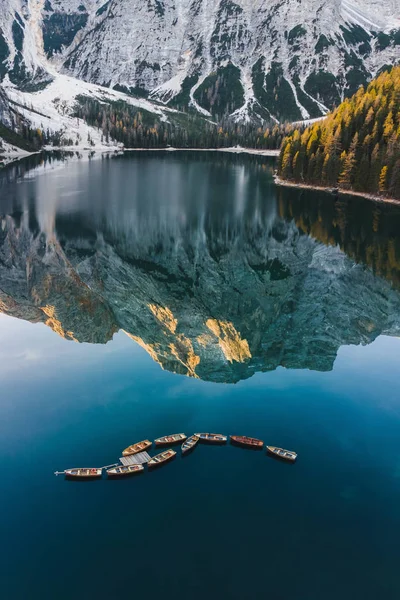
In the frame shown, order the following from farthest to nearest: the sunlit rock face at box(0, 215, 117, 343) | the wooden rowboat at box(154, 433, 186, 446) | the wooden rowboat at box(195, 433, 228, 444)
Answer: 1. the sunlit rock face at box(0, 215, 117, 343)
2. the wooden rowboat at box(195, 433, 228, 444)
3. the wooden rowboat at box(154, 433, 186, 446)

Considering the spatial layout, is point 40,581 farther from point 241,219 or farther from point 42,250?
point 241,219

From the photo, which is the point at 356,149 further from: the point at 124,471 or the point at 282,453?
the point at 124,471

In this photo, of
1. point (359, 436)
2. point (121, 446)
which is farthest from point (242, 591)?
point (359, 436)

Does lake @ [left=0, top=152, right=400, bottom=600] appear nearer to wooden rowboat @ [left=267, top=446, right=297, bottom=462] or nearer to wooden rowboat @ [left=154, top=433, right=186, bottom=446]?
wooden rowboat @ [left=267, top=446, right=297, bottom=462]

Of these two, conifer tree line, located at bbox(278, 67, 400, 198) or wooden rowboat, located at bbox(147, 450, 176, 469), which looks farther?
Answer: conifer tree line, located at bbox(278, 67, 400, 198)

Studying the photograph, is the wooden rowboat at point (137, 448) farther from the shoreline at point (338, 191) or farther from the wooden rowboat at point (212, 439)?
the shoreline at point (338, 191)

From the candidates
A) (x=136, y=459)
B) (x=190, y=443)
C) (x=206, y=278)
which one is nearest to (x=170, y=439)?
(x=190, y=443)

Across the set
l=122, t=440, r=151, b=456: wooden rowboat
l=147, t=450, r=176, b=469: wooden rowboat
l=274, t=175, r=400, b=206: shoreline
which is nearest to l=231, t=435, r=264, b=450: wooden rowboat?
l=147, t=450, r=176, b=469: wooden rowboat
